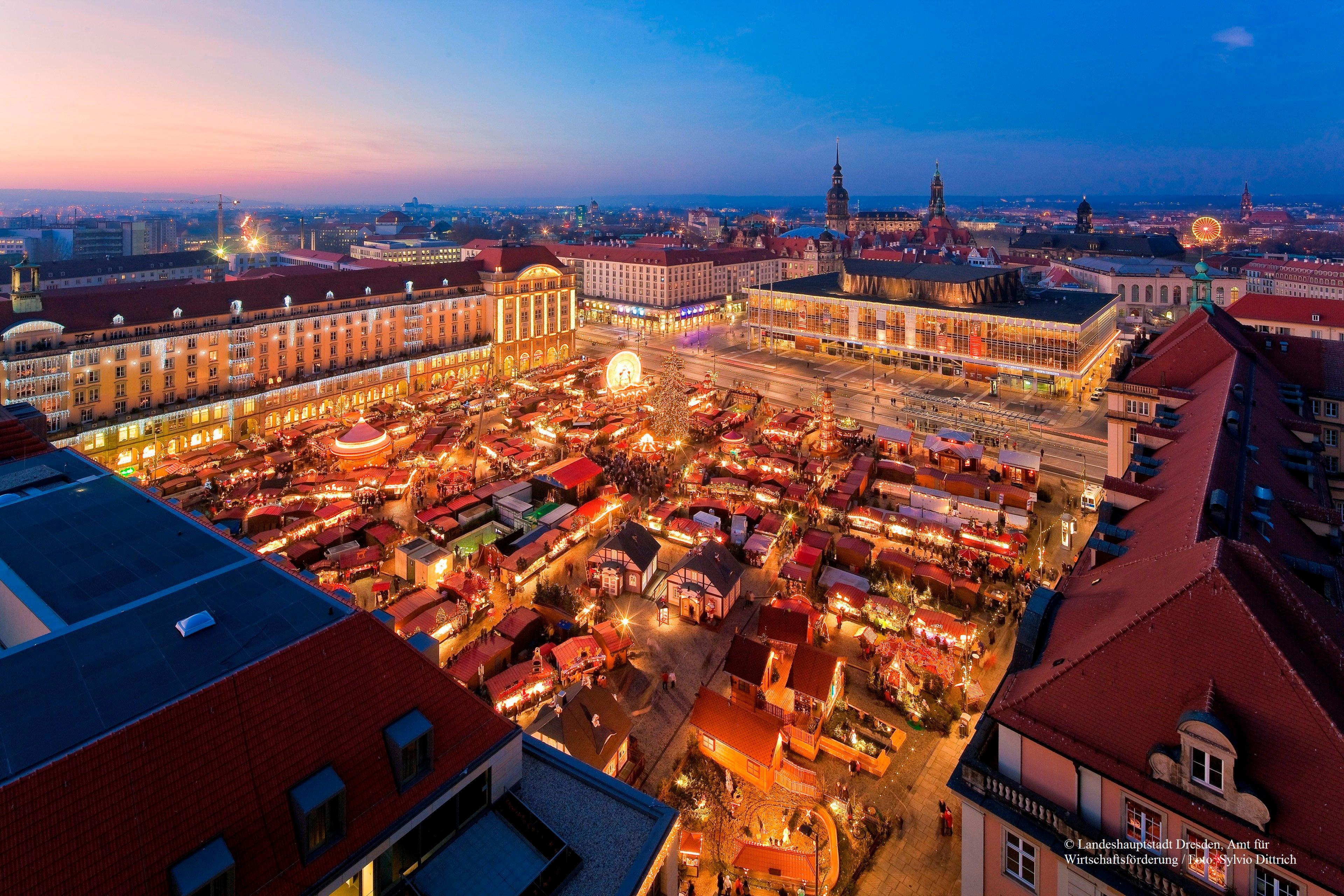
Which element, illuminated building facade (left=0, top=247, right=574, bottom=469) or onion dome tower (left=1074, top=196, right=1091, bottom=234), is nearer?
illuminated building facade (left=0, top=247, right=574, bottom=469)

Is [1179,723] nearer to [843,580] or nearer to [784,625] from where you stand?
[784,625]

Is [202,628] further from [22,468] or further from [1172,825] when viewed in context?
[1172,825]

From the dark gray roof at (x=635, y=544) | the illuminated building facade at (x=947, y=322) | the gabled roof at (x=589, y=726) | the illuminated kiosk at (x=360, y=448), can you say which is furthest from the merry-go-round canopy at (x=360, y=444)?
the illuminated building facade at (x=947, y=322)

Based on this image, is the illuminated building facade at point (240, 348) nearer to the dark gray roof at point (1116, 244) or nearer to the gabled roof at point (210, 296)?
the gabled roof at point (210, 296)

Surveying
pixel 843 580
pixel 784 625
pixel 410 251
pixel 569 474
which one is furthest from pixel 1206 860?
pixel 410 251

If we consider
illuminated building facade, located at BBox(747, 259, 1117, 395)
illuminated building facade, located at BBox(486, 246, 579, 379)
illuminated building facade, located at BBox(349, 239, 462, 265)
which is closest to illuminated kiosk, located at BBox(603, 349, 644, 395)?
illuminated building facade, located at BBox(486, 246, 579, 379)

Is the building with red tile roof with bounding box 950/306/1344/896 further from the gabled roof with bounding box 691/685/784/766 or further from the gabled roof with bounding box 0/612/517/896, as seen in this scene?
the gabled roof with bounding box 0/612/517/896

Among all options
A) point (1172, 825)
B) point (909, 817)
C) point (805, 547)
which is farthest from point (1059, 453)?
point (1172, 825)
